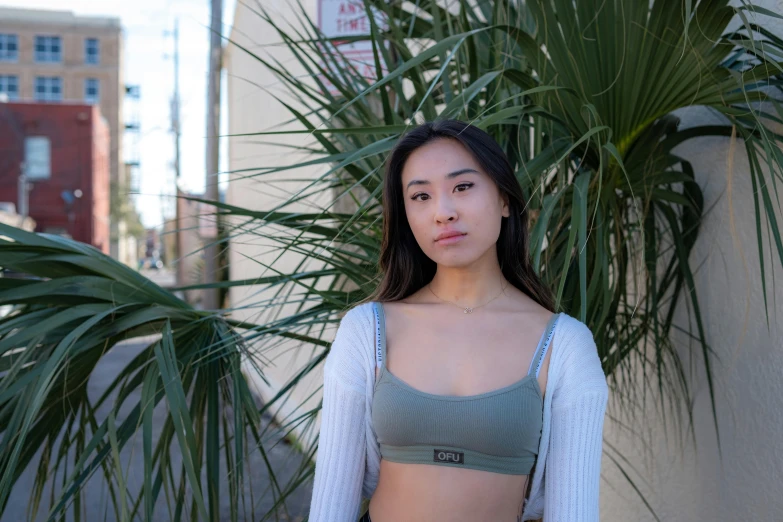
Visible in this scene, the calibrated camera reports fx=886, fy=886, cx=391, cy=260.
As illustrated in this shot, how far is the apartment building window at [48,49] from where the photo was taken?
5881 centimetres

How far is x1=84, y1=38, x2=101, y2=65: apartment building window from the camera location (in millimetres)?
59750

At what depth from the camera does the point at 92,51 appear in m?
60.3

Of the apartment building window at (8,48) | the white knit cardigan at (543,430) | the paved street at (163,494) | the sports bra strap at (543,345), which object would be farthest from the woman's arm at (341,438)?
the apartment building window at (8,48)

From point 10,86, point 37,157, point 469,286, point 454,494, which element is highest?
point 10,86

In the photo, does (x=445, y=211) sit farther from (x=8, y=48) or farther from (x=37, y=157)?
(x=8, y=48)

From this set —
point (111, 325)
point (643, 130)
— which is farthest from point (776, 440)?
point (111, 325)

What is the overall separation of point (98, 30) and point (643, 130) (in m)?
63.4

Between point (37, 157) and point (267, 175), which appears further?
point (37, 157)

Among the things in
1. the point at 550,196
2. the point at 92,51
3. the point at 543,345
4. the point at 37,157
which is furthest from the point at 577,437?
the point at 92,51

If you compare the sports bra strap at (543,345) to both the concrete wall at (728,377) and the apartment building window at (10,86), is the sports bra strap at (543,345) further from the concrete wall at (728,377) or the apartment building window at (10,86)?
the apartment building window at (10,86)

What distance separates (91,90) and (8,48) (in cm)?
→ 582

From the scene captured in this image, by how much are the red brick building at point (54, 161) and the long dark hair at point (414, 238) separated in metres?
39.0

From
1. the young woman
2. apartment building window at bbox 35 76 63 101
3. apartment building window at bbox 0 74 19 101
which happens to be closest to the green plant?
the young woman

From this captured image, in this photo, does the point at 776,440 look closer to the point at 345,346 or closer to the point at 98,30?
the point at 345,346
